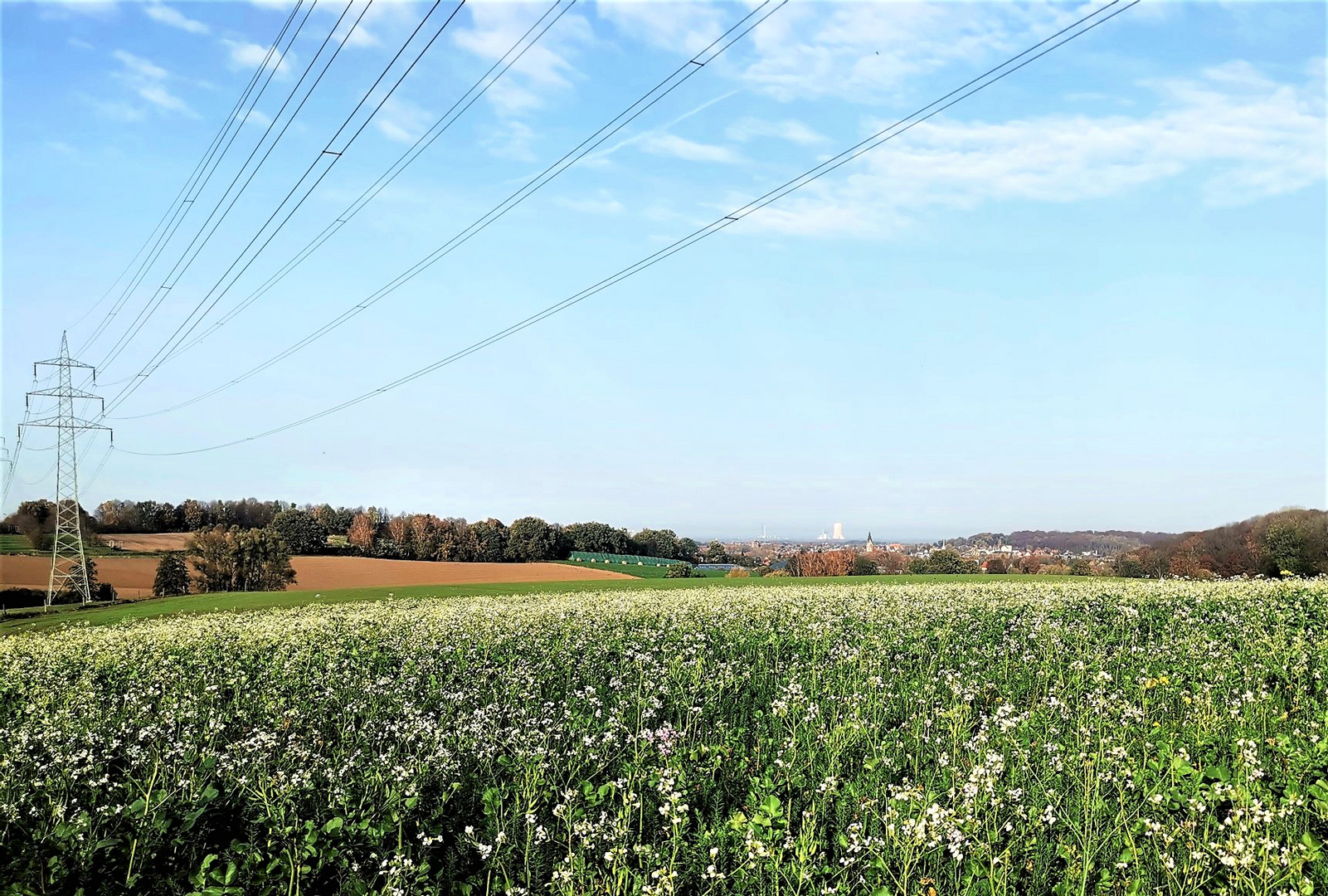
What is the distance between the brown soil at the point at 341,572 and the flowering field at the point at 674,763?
4961 centimetres

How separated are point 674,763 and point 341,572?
70.4m

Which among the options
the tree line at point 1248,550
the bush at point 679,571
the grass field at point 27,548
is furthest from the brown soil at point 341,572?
the tree line at point 1248,550

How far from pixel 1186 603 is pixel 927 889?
46.2ft

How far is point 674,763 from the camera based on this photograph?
21.2 feet

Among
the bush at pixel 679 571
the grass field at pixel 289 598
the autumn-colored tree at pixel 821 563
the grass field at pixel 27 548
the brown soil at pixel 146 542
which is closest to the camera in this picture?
the grass field at pixel 289 598

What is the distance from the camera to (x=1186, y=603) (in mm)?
16219

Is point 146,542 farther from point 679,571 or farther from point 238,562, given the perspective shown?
point 679,571

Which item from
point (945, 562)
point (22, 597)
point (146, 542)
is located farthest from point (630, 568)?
point (146, 542)

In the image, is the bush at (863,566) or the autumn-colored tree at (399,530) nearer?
the bush at (863,566)

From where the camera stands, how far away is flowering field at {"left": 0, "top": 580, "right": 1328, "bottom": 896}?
195 inches

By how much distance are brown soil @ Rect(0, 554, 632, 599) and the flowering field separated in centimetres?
4961

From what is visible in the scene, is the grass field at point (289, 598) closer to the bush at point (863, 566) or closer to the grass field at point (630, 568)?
the bush at point (863, 566)

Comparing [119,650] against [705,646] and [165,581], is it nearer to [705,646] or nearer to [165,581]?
[705,646]

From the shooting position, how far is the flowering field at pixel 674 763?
4.95 m
